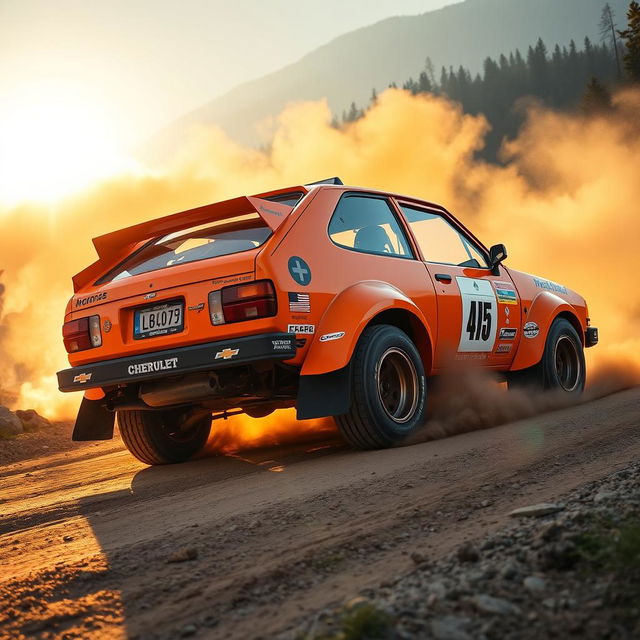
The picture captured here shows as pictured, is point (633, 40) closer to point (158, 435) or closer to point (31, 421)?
point (31, 421)

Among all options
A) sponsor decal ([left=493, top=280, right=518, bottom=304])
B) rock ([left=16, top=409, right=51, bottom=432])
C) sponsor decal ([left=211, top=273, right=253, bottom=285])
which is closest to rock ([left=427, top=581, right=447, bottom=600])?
sponsor decal ([left=211, top=273, right=253, bottom=285])

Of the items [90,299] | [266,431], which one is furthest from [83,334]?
[266,431]

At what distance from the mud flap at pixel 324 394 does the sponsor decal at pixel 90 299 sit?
1405mm

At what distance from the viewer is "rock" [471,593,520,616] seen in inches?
78.7

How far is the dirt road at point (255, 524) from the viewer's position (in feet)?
7.72

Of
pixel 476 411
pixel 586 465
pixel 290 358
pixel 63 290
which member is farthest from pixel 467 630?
pixel 63 290

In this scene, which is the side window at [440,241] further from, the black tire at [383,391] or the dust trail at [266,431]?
the dust trail at [266,431]

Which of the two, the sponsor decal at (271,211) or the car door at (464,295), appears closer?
the sponsor decal at (271,211)

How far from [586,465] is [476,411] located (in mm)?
2131

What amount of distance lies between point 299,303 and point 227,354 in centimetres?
52

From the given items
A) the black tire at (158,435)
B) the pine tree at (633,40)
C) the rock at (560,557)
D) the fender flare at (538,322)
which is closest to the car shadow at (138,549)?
the black tire at (158,435)

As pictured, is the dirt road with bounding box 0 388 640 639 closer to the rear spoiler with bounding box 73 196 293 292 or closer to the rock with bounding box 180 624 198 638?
the rock with bounding box 180 624 198 638

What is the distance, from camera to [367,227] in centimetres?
539

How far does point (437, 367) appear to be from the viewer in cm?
571
